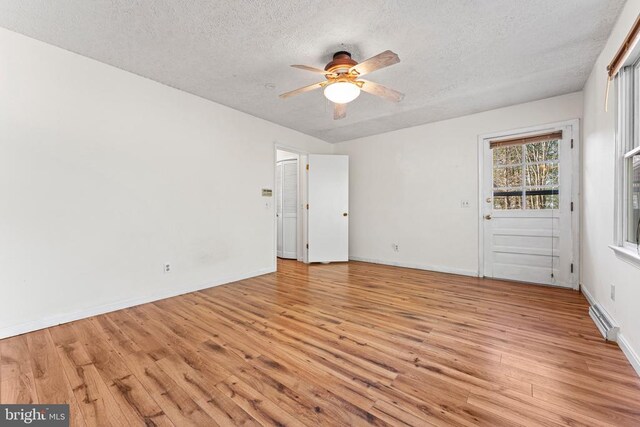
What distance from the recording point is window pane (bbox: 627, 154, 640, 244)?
1.91 m

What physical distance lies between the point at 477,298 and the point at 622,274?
130cm

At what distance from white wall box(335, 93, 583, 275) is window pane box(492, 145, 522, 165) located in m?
0.26

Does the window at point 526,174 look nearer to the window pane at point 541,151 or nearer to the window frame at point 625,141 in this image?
the window pane at point 541,151

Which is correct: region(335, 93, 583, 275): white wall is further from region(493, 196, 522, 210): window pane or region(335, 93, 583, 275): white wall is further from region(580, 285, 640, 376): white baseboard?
region(580, 285, 640, 376): white baseboard

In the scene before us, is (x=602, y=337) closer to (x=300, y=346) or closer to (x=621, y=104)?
(x=621, y=104)

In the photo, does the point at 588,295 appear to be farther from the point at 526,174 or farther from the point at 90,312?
the point at 90,312

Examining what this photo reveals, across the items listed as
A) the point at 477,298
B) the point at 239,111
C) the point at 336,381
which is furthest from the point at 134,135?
the point at 477,298

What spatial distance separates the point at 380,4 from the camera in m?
1.90

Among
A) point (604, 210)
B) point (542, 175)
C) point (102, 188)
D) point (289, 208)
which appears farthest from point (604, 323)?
point (289, 208)

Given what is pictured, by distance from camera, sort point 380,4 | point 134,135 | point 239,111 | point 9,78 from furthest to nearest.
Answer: point 239,111 → point 134,135 → point 9,78 → point 380,4

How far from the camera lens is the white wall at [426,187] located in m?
3.96

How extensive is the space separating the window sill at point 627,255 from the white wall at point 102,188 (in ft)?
12.8

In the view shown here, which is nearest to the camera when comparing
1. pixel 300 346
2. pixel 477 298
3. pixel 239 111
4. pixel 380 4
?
pixel 380 4

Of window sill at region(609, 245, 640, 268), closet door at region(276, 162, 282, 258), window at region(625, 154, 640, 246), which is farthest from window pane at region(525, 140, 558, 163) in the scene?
closet door at region(276, 162, 282, 258)
